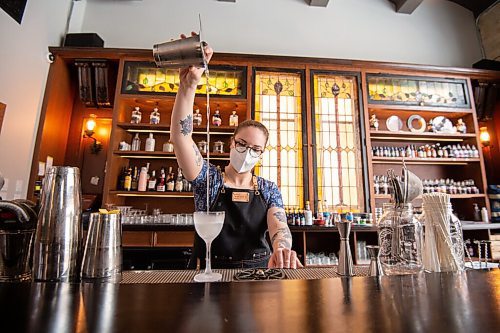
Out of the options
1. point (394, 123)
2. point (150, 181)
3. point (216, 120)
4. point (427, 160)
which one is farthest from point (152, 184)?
point (427, 160)

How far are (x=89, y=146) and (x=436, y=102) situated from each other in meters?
4.55

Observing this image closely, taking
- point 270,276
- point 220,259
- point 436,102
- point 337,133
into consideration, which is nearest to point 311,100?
point 337,133

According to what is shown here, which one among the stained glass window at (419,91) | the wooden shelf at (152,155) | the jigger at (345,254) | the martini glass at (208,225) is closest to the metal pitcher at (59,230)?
the martini glass at (208,225)

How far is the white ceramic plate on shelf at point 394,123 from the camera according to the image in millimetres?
3541

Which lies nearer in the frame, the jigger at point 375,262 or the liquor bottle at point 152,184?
the jigger at point 375,262

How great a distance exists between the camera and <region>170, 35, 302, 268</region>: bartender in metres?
1.20

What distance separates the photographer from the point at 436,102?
11.2ft

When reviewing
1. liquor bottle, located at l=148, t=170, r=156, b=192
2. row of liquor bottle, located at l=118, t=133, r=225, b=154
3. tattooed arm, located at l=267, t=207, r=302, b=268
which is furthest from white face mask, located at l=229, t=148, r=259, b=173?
liquor bottle, located at l=148, t=170, r=156, b=192

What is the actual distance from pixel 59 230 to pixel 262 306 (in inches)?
21.2

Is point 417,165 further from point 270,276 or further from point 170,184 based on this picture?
point 270,276

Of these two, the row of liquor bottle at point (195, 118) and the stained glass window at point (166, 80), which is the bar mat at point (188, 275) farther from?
the stained glass window at point (166, 80)

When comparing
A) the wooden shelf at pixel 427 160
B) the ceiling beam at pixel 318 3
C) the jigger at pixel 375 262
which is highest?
the ceiling beam at pixel 318 3

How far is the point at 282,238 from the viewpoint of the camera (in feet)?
3.91

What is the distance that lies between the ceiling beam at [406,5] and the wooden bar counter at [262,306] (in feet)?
15.8
